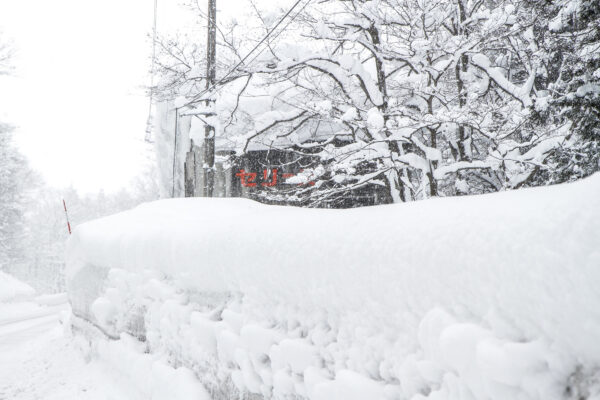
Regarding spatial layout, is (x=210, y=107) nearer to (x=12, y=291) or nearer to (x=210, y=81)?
(x=210, y=81)

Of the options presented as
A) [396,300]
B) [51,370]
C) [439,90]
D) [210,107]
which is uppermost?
[210,107]

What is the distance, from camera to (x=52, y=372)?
14.3 feet

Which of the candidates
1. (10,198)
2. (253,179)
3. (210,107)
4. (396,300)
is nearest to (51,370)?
(396,300)

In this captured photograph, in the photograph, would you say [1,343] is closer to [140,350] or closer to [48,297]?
[140,350]

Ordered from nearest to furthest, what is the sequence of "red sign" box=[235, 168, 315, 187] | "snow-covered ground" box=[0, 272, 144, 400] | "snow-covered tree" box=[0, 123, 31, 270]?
"snow-covered ground" box=[0, 272, 144, 400] < "red sign" box=[235, 168, 315, 187] < "snow-covered tree" box=[0, 123, 31, 270]

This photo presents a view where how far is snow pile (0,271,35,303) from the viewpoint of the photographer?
13000mm

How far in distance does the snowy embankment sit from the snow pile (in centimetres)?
1306

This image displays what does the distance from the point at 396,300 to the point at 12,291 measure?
15.8m

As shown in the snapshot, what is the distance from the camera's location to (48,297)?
1293cm

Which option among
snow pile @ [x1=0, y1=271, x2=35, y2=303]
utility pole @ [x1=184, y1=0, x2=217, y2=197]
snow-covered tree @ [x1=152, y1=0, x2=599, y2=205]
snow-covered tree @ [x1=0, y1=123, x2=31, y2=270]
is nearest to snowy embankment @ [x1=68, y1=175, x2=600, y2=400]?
snow-covered tree @ [x1=152, y1=0, x2=599, y2=205]

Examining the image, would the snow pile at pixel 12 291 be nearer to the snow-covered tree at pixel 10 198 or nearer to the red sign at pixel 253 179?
the red sign at pixel 253 179

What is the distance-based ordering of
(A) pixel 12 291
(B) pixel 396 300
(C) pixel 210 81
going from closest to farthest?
1. (B) pixel 396 300
2. (C) pixel 210 81
3. (A) pixel 12 291

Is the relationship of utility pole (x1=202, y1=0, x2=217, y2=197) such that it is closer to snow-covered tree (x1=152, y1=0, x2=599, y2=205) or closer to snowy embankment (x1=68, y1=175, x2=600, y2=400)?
snow-covered tree (x1=152, y1=0, x2=599, y2=205)

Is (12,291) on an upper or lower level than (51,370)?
lower
